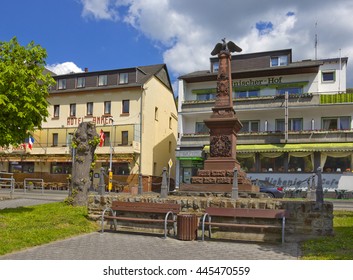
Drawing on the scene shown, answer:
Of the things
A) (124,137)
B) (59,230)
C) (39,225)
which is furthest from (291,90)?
(59,230)

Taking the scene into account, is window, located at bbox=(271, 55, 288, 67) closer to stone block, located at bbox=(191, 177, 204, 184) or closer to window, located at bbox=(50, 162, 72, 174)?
window, located at bbox=(50, 162, 72, 174)

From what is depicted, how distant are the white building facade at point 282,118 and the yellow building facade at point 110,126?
394cm

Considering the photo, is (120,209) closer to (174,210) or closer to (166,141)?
(174,210)

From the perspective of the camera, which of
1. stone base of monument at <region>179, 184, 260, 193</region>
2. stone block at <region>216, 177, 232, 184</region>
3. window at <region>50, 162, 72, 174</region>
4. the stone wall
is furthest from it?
window at <region>50, 162, 72, 174</region>

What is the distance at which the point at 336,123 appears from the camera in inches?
1398

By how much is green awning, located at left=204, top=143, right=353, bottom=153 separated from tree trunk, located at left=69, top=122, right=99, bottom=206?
21.9 metres

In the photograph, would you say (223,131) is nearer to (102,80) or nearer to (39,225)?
(39,225)

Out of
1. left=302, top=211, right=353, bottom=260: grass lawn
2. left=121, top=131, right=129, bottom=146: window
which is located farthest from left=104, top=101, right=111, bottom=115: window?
left=302, top=211, right=353, bottom=260: grass lawn

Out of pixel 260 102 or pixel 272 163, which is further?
pixel 260 102

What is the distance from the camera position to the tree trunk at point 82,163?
50.5 feet

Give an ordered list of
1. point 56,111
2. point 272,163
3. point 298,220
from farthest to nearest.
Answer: point 56,111
point 272,163
point 298,220

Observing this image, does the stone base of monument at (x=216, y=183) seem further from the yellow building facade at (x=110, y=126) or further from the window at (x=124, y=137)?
the window at (x=124, y=137)

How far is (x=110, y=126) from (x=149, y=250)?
109ft

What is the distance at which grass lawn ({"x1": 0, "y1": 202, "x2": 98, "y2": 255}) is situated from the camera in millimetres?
9072
